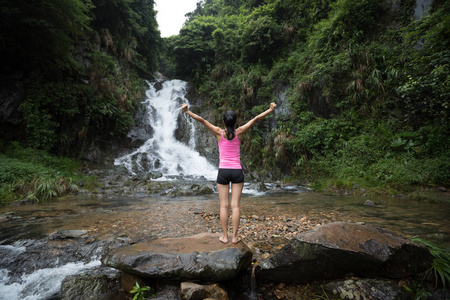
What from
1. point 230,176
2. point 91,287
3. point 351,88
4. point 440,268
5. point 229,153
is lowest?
point 91,287

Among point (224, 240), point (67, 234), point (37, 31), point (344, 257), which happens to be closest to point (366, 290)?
point (344, 257)

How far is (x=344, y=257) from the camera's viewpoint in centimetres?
197

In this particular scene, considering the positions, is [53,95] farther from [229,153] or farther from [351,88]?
[351,88]

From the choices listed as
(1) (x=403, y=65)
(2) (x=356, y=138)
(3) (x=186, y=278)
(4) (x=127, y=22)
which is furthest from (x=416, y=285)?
(4) (x=127, y=22)

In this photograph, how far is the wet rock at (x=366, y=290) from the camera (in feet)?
5.80

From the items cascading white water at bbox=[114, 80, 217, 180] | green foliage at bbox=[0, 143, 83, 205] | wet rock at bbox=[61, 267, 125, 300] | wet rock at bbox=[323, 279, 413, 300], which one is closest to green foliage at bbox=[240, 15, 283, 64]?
cascading white water at bbox=[114, 80, 217, 180]

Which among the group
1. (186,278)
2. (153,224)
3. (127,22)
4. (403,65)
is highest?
(127,22)

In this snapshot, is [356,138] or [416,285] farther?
[356,138]

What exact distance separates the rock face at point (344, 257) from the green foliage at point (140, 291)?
3.86ft

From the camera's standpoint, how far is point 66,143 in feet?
39.5

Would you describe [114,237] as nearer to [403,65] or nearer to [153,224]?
[153,224]

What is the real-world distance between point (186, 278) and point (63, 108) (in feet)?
44.6

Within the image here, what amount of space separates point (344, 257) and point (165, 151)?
48.9ft

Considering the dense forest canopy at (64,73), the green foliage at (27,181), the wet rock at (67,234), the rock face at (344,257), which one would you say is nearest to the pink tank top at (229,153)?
the rock face at (344,257)
